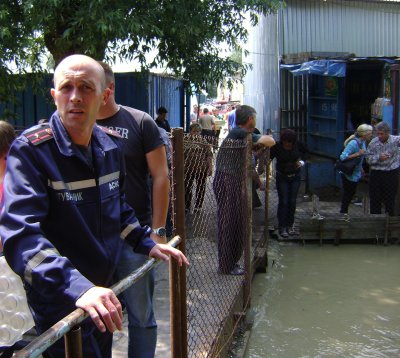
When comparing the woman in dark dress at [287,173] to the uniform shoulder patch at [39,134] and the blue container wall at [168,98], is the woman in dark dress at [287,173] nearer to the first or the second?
the blue container wall at [168,98]

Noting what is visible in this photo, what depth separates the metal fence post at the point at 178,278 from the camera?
2.77 metres

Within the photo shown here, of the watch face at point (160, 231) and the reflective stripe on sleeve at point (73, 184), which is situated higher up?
the reflective stripe on sleeve at point (73, 184)

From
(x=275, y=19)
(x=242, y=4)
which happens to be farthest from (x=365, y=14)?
(x=242, y=4)

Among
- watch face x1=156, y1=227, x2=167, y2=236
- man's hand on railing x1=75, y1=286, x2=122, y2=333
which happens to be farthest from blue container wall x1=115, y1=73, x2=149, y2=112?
man's hand on railing x1=75, y1=286, x2=122, y2=333

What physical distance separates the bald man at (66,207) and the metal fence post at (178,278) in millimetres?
552

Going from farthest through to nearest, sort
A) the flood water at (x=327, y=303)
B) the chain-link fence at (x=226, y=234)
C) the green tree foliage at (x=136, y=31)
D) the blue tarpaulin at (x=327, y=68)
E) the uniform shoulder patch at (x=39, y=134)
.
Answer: the blue tarpaulin at (x=327, y=68)
the green tree foliage at (x=136, y=31)
the flood water at (x=327, y=303)
the chain-link fence at (x=226, y=234)
the uniform shoulder patch at (x=39, y=134)

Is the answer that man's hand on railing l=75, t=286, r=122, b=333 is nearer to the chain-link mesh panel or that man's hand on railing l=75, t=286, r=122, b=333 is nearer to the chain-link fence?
the chain-link fence

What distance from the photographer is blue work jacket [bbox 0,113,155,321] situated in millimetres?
1661

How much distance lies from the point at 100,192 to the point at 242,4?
694cm

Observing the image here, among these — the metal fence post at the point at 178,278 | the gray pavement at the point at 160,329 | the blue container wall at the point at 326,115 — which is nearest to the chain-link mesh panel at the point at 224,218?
the gray pavement at the point at 160,329

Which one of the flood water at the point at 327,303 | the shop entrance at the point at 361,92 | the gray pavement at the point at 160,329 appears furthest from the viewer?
the shop entrance at the point at 361,92

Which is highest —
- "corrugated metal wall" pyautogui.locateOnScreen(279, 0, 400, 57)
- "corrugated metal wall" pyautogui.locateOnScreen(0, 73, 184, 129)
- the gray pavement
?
"corrugated metal wall" pyautogui.locateOnScreen(279, 0, 400, 57)

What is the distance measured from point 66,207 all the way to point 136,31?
206 inches

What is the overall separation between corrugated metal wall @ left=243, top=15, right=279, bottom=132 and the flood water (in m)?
6.66
